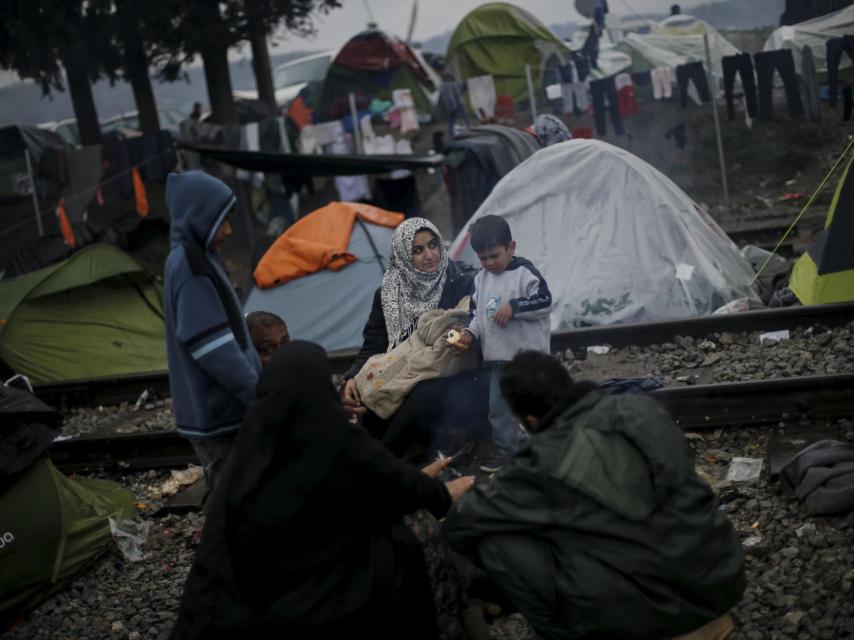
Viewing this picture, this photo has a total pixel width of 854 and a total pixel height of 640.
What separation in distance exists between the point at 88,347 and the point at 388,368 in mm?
5469

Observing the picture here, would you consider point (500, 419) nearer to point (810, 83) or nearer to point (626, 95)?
point (810, 83)

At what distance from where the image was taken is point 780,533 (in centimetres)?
416

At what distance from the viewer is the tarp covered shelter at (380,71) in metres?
21.5

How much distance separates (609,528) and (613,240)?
5339 millimetres

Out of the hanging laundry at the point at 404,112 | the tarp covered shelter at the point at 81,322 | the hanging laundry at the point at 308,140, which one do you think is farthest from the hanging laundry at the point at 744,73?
the tarp covered shelter at the point at 81,322

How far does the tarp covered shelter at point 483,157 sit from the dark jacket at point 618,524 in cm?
795

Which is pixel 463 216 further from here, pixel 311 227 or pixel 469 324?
pixel 469 324

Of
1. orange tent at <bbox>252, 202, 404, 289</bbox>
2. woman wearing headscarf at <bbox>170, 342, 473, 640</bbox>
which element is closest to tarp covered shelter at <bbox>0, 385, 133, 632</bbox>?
woman wearing headscarf at <bbox>170, 342, 473, 640</bbox>

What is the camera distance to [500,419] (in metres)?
5.24

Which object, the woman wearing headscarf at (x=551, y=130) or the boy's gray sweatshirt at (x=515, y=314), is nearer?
the boy's gray sweatshirt at (x=515, y=314)

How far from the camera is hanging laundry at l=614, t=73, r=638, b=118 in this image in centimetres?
1512

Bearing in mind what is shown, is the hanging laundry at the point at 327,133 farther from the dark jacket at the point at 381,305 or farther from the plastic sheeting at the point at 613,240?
the dark jacket at the point at 381,305

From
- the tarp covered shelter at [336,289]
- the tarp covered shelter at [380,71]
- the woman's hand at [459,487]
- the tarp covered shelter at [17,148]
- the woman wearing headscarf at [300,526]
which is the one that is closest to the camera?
the woman wearing headscarf at [300,526]

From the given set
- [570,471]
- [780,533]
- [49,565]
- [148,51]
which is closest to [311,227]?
[49,565]
